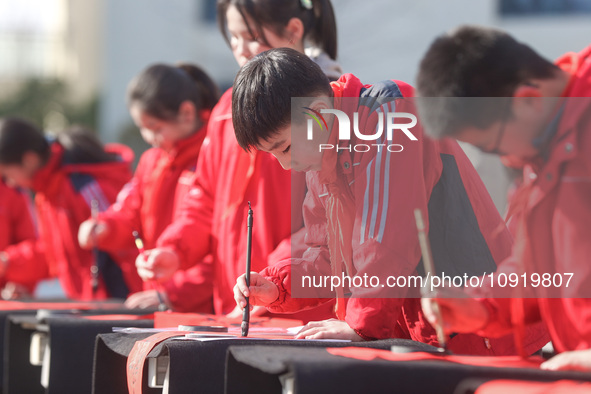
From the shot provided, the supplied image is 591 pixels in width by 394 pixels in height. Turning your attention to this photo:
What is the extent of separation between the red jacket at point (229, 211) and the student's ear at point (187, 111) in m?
0.45

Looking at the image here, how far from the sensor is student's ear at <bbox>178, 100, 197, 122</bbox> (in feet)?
10.6

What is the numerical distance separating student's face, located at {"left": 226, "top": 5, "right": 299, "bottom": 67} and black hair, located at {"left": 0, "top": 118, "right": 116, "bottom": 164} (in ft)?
6.26

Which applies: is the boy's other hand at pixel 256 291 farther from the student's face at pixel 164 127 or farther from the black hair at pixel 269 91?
the student's face at pixel 164 127

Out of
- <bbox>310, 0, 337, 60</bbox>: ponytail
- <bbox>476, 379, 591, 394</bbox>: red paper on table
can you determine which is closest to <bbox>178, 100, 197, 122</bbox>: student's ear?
<bbox>310, 0, 337, 60</bbox>: ponytail

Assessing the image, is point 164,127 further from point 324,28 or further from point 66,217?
point 66,217

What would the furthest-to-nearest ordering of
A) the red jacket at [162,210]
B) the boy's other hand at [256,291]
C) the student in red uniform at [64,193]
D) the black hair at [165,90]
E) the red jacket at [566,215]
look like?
the student in red uniform at [64,193] → the black hair at [165,90] → the red jacket at [162,210] → the boy's other hand at [256,291] → the red jacket at [566,215]

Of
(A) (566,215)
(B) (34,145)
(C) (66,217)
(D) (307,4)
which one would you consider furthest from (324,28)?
(B) (34,145)

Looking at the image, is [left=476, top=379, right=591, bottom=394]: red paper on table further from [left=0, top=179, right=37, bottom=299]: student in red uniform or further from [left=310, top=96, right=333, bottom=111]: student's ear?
[left=0, top=179, right=37, bottom=299]: student in red uniform

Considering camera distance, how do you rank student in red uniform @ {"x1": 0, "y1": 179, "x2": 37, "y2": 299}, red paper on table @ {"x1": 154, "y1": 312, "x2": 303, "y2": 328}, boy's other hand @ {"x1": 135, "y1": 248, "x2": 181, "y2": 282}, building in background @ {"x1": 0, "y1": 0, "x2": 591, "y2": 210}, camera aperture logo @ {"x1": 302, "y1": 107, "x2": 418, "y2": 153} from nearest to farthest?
camera aperture logo @ {"x1": 302, "y1": 107, "x2": 418, "y2": 153} < red paper on table @ {"x1": 154, "y1": 312, "x2": 303, "y2": 328} < boy's other hand @ {"x1": 135, "y1": 248, "x2": 181, "y2": 282} < student in red uniform @ {"x1": 0, "y1": 179, "x2": 37, "y2": 299} < building in background @ {"x1": 0, "y1": 0, "x2": 591, "y2": 210}

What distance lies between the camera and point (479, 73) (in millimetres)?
1438

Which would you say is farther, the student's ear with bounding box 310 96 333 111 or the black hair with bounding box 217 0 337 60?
the black hair with bounding box 217 0 337 60

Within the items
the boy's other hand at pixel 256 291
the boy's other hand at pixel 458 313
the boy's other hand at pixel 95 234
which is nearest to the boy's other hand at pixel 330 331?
the boy's other hand at pixel 256 291

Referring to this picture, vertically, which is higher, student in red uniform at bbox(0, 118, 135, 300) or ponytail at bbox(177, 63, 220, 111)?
ponytail at bbox(177, 63, 220, 111)

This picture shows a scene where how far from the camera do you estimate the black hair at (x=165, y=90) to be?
3178mm
